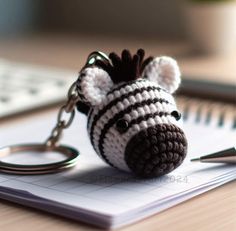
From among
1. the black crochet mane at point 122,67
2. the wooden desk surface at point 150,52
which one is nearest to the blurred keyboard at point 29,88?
the wooden desk surface at point 150,52

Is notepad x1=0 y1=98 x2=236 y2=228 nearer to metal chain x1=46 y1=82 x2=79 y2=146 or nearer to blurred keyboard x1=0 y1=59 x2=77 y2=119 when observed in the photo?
metal chain x1=46 y1=82 x2=79 y2=146

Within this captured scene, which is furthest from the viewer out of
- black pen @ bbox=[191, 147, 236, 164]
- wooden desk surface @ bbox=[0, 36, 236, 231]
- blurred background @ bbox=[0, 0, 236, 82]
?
blurred background @ bbox=[0, 0, 236, 82]

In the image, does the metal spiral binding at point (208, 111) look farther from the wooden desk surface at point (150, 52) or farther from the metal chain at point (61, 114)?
the metal chain at point (61, 114)

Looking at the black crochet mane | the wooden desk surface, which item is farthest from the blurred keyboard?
the black crochet mane

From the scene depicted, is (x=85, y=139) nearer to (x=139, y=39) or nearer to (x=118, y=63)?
(x=118, y=63)

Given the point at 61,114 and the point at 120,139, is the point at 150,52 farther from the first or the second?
the point at 120,139

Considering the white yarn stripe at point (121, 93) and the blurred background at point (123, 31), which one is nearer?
the white yarn stripe at point (121, 93)

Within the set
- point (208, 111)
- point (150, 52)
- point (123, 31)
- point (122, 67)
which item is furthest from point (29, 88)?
point (123, 31)
